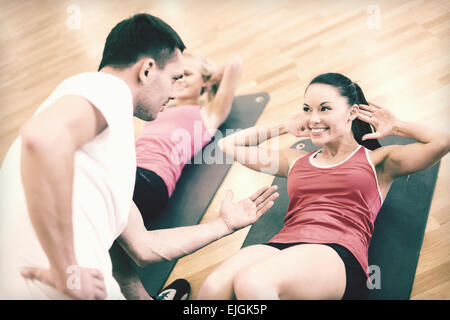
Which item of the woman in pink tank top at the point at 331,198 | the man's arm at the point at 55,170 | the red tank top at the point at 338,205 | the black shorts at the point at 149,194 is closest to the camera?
the man's arm at the point at 55,170

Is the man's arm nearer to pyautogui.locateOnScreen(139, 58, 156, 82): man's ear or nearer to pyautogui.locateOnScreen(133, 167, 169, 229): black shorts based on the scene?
pyautogui.locateOnScreen(139, 58, 156, 82): man's ear

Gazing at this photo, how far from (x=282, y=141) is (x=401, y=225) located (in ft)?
2.87

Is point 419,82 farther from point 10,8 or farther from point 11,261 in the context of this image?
point 10,8

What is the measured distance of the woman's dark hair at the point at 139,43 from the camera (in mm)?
1136

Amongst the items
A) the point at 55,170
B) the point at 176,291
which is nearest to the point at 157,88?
the point at 55,170

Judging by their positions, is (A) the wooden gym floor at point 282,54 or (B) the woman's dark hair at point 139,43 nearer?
(B) the woman's dark hair at point 139,43

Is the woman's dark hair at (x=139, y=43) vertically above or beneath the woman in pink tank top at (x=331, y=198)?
above

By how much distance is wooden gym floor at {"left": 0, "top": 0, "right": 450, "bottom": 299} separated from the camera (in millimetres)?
1635

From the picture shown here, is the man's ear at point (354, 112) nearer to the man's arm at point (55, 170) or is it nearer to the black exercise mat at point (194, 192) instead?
the black exercise mat at point (194, 192)

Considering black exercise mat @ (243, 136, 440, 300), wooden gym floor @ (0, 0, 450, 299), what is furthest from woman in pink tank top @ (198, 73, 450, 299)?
wooden gym floor @ (0, 0, 450, 299)

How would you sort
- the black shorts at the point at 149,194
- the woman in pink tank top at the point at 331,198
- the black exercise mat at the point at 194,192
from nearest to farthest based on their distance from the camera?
the woman in pink tank top at the point at 331,198 → the black exercise mat at the point at 194,192 → the black shorts at the point at 149,194

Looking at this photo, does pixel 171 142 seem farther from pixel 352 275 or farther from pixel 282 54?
pixel 282 54

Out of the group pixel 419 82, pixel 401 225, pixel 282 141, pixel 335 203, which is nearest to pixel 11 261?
pixel 335 203

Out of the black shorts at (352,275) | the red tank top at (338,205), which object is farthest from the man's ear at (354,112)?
the black shorts at (352,275)
